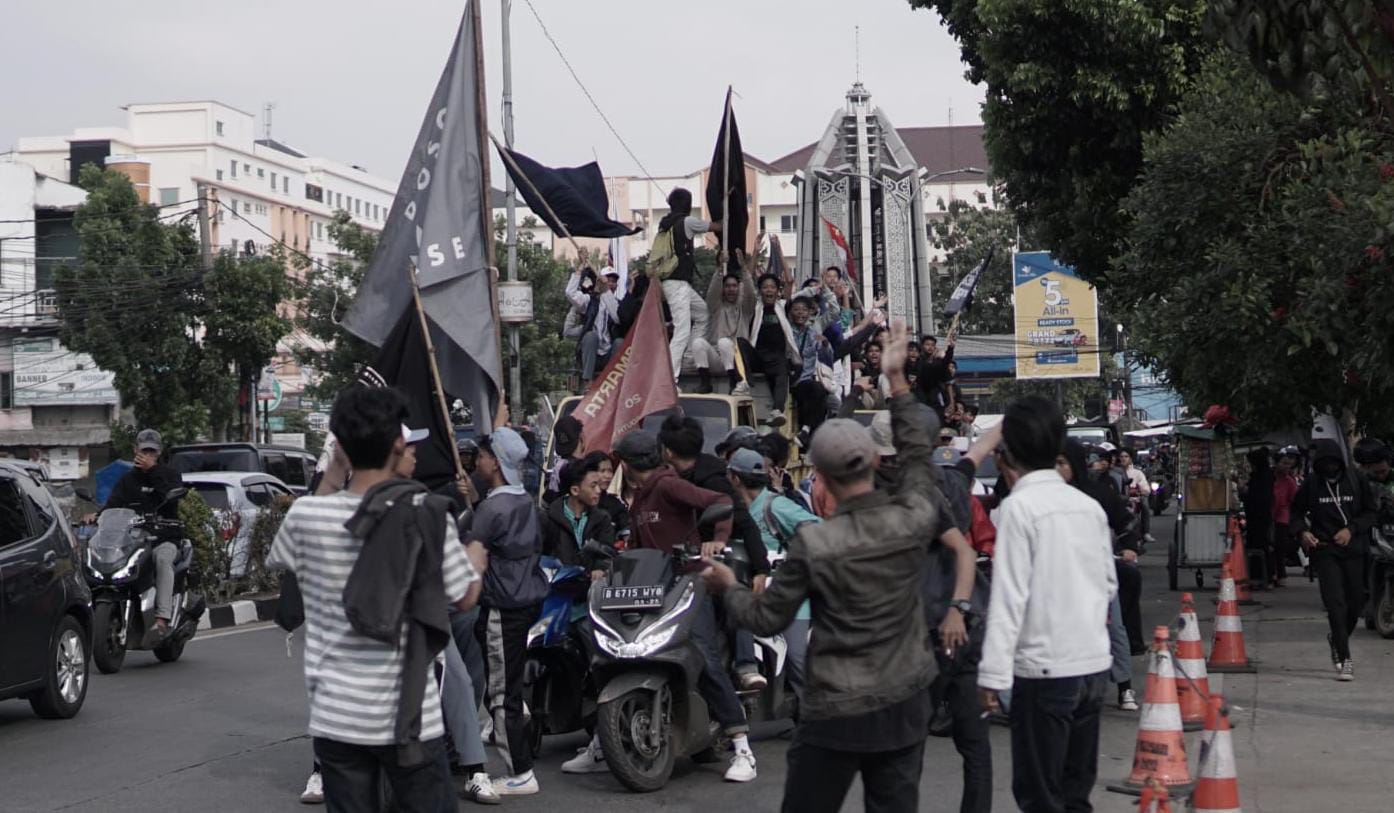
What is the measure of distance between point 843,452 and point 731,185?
458 inches

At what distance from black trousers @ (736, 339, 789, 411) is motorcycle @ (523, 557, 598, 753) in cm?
716

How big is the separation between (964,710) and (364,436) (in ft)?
10.1

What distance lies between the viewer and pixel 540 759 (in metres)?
9.64

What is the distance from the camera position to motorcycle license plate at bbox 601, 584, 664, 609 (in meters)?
8.40

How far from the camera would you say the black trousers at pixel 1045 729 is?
19.0ft

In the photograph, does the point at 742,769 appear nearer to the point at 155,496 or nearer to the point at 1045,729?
the point at 1045,729

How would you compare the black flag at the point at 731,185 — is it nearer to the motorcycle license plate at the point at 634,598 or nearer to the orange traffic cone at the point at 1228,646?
the orange traffic cone at the point at 1228,646

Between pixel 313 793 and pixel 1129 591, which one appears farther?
pixel 1129 591

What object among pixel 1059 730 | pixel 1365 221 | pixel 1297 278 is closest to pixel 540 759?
pixel 1059 730

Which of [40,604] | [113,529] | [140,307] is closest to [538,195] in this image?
[113,529]

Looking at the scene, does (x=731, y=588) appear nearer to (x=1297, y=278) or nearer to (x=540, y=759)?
(x=540, y=759)

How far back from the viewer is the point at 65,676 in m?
11.2

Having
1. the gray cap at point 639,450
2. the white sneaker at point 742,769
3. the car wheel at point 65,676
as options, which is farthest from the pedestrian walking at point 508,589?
the car wheel at point 65,676

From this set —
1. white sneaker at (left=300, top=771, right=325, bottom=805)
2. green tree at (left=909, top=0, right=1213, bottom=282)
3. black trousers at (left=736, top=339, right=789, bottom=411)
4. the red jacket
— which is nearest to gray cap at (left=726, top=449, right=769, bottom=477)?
the red jacket
